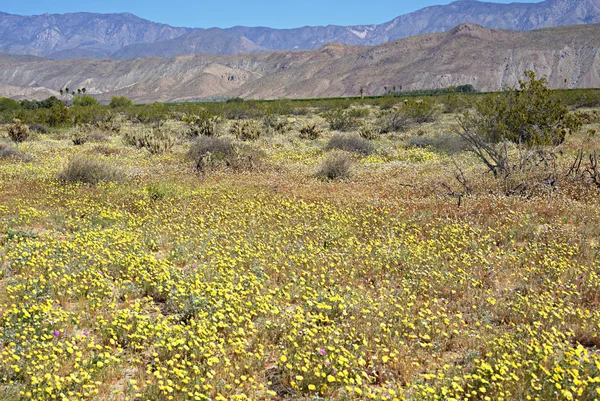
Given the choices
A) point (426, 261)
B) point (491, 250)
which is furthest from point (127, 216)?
point (491, 250)

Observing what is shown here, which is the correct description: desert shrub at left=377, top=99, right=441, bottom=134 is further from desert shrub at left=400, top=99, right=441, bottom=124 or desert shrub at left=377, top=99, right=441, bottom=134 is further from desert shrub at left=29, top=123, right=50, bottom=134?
desert shrub at left=29, top=123, right=50, bottom=134

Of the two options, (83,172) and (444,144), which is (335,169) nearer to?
(83,172)

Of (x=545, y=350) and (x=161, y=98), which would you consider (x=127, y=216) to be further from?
(x=161, y=98)

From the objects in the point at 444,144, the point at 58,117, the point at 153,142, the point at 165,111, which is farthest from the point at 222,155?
the point at 165,111

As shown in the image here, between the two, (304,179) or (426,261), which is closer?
(426,261)

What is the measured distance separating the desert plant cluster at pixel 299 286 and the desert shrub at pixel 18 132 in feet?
31.0

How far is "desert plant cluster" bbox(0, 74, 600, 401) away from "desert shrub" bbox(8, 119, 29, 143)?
9452mm

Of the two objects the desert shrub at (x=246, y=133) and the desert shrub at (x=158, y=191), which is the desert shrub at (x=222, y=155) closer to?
the desert shrub at (x=158, y=191)

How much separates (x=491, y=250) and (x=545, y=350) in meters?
3.41

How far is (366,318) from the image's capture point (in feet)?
17.6

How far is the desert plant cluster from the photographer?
4223 millimetres

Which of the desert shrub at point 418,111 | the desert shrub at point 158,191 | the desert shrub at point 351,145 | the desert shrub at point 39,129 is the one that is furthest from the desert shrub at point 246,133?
the desert shrub at point 158,191

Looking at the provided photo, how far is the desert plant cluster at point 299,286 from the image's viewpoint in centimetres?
422

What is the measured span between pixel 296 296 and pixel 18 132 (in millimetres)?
21452
